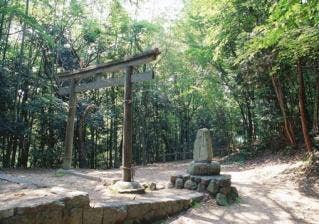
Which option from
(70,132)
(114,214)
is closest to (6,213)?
(114,214)

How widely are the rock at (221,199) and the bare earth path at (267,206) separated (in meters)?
0.14

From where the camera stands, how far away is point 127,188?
7266mm

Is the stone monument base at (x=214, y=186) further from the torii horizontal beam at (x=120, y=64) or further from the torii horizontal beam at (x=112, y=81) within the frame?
the torii horizontal beam at (x=120, y=64)

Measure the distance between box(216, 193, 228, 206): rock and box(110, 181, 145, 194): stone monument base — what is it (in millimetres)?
1698

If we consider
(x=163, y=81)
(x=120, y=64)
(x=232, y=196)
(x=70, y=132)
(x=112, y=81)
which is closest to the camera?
(x=232, y=196)

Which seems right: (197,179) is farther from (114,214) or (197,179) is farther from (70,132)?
(70,132)

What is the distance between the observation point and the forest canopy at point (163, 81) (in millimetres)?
11867

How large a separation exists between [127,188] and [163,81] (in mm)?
17693

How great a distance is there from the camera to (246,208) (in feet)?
23.8


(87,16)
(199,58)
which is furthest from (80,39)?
(199,58)

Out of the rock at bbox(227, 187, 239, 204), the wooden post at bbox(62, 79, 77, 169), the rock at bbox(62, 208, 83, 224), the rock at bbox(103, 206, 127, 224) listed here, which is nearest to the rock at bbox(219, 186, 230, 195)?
the rock at bbox(227, 187, 239, 204)

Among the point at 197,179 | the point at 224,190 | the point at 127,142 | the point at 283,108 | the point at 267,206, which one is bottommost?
the point at 267,206

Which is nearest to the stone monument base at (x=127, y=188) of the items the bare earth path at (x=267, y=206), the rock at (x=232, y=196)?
the bare earth path at (x=267, y=206)

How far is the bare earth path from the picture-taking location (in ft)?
21.3
